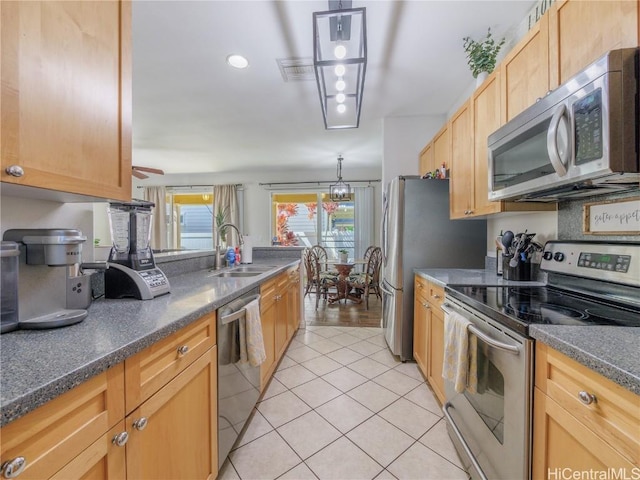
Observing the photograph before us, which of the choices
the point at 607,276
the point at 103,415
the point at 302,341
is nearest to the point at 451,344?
the point at 607,276

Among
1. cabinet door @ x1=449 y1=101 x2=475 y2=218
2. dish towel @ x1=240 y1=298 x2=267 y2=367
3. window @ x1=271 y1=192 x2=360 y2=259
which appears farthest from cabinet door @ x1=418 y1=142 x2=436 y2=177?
window @ x1=271 y1=192 x2=360 y2=259

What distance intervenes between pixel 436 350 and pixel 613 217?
3.86ft

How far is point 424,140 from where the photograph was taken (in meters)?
3.39

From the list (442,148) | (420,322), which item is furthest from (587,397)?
(442,148)

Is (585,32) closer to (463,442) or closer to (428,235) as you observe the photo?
(428,235)

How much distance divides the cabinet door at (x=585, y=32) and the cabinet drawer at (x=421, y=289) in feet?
4.45

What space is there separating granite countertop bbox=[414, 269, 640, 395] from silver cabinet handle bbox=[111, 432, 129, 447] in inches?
45.4

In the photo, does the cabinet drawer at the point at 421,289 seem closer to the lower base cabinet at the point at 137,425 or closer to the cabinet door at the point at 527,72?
the cabinet door at the point at 527,72

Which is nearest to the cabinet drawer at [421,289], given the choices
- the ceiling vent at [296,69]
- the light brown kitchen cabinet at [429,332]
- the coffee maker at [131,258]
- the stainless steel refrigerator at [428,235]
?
the light brown kitchen cabinet at [429,332]

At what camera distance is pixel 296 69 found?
2.39 metres

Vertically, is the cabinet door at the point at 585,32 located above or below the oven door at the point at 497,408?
above

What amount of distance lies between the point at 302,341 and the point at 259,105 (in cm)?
260

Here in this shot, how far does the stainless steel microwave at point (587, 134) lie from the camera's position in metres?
0.87

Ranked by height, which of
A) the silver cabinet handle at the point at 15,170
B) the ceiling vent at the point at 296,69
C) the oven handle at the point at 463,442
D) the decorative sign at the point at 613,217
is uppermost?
the ceiling vent at the point at 296,69
